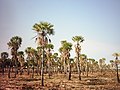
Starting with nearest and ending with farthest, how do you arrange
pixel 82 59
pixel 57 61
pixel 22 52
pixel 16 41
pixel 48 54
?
pixel 16 41, pixel 48 54, pixel 22 52, pixel 82 59, pixel 57 61

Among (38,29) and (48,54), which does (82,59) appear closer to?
(48,54)

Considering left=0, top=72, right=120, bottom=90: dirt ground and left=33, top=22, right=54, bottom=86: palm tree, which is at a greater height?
left=33, top=22, right=54, bottom=86: palm tree

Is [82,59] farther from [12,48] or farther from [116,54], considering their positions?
[12,48]

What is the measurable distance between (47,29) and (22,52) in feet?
113

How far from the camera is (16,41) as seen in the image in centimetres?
5353

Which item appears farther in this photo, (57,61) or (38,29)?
(57,61)

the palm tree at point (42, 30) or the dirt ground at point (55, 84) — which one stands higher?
the palm tree at point (42, 30)

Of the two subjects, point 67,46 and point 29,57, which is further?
point 29,57

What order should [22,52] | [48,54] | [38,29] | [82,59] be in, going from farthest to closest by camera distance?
1. [82,59]
2. [22,52]
3. [48,54]
4. [38,29]

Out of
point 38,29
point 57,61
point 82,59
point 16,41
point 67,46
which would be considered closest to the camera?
point 38,29

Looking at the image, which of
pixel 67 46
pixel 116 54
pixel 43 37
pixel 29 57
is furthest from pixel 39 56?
pixel 43 37

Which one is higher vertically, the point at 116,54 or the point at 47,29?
the point at 47,29

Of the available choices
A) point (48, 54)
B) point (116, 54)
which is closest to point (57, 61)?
point (48, 54)

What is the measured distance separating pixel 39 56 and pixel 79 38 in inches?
853
